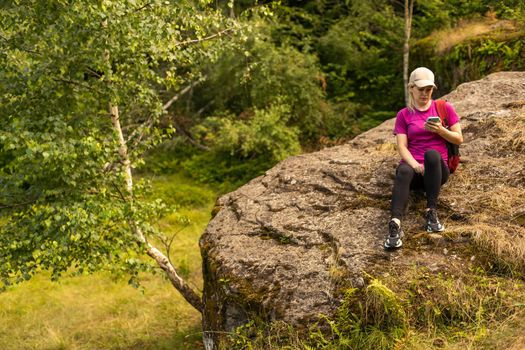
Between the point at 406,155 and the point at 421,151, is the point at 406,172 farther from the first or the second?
the point at 421,151

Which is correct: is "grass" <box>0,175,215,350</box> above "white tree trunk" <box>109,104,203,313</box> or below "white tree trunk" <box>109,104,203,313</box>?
below

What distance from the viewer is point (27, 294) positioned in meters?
11.8

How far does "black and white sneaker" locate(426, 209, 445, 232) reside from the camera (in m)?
5.40

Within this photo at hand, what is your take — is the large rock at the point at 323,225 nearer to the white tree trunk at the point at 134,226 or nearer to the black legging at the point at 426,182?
the black legging at the point at 426,182

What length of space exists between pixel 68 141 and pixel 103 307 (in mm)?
5186

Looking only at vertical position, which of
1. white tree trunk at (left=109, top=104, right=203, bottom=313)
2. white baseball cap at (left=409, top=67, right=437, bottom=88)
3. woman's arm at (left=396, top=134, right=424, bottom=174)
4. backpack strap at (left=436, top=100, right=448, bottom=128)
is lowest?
white tree trunk at (left=109, top=104, right=203, bottom=313)

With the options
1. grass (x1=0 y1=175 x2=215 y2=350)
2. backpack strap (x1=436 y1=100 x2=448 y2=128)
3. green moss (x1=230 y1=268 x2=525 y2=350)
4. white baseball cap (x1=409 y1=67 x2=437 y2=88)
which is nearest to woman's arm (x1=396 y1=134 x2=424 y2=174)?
backpack strap (x1=436 y1=100 x2=448 y2=128)

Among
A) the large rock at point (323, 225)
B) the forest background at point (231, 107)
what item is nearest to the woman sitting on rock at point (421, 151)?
the large rock at point (323, 225)

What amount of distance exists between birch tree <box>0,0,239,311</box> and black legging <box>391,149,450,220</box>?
3.74 meters

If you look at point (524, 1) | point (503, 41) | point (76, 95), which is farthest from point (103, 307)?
point (524, 1)

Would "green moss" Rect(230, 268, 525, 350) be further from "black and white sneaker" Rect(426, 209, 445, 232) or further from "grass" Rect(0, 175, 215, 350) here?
"grass" Rect(0, 175, 215, 350)

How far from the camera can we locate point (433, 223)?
17.8 ft

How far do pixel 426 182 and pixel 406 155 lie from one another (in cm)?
37

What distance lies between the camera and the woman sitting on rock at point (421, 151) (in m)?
5.43
